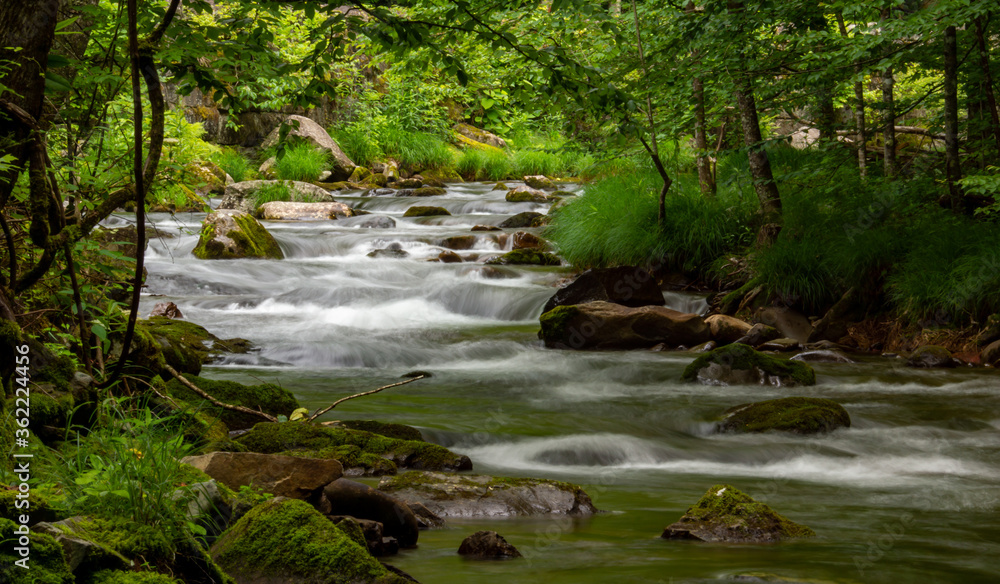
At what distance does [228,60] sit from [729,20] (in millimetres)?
6187

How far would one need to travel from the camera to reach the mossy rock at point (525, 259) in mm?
13984

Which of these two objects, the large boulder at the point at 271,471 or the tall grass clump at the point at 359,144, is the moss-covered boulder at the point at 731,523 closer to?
the large boulder at the point at 271,471

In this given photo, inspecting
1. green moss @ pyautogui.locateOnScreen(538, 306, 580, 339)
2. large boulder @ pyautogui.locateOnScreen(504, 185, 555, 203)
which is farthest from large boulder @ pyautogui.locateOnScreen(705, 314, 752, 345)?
large boulder @ pyautogui.locateOnScreen(504, 185, 555, 203)

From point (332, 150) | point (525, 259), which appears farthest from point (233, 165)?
point (525, 259)

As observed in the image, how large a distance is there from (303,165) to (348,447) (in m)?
17.9

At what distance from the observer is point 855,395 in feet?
24.6

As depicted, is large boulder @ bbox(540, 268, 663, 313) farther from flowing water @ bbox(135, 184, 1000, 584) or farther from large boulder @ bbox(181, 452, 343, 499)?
large boulder @ bbox(181, 452, 343, 499)

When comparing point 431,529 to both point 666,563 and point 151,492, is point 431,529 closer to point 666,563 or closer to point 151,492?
point 666,563

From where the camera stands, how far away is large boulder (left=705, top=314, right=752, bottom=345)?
379 inches

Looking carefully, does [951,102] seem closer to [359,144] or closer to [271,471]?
[271,471]

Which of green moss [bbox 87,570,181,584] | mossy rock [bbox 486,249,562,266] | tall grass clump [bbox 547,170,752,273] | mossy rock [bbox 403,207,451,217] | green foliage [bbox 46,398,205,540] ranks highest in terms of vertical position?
mossy rock [bbox 403,207,451,217]

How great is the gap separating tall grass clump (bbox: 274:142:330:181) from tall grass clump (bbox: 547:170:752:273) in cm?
1011

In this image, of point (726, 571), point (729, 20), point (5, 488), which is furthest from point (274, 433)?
point (729, 20)

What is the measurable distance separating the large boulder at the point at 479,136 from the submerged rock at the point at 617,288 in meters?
19.6
